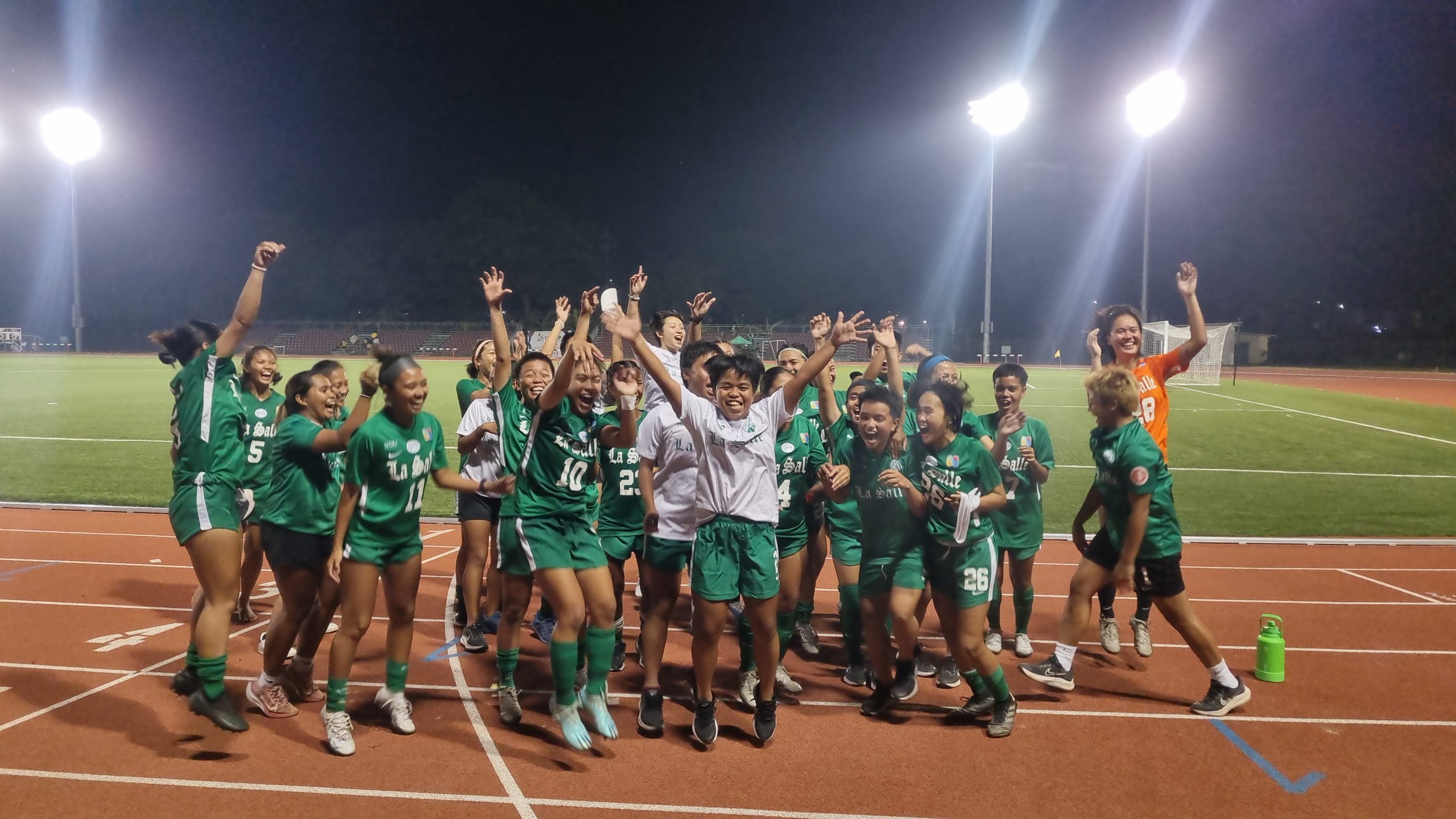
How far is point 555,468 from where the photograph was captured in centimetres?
464

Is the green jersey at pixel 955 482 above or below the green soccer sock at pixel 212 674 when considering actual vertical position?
above

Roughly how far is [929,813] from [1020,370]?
300 cm

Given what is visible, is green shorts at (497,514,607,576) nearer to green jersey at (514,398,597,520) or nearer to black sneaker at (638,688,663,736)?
green jersey at (514,398,597,520)

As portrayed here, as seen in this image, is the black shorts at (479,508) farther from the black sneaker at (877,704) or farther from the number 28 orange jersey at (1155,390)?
the number 28 orange jersey at (1155,390)

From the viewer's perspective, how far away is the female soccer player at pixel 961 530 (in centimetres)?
465

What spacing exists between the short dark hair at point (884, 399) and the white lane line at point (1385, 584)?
599 centimetres

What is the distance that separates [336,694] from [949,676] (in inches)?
141

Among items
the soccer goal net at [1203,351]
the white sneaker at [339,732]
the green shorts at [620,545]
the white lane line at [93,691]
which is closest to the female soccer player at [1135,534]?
the green shorts at [620,545]

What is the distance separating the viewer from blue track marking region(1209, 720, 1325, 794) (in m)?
4.20

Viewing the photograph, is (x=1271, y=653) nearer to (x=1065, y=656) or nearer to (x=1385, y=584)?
(x=1065, y=656)

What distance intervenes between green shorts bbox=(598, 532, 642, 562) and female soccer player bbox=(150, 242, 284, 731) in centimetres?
205

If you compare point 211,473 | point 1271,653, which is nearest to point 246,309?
point 211,473

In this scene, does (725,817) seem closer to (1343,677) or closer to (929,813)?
(929,813)

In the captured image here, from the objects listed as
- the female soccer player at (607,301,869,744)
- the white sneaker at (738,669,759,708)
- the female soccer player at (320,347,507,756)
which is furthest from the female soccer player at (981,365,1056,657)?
the female soccer player at (320,347,507,756)
